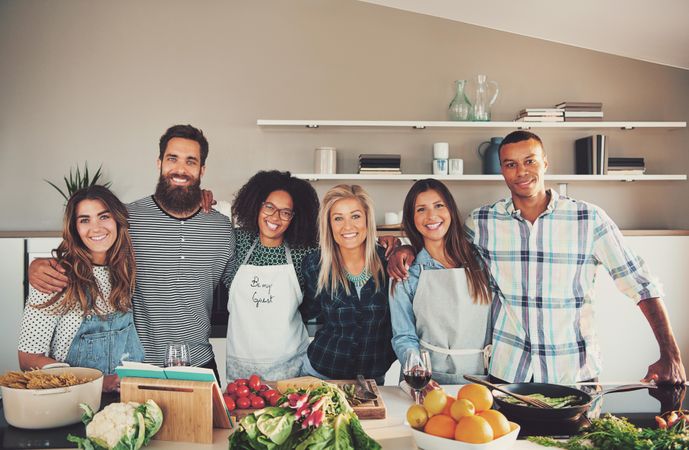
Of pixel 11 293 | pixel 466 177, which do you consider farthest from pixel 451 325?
pixel 11 293

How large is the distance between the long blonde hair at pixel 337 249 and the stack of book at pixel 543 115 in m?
2.74

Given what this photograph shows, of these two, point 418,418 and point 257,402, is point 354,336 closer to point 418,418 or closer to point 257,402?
point 257,402

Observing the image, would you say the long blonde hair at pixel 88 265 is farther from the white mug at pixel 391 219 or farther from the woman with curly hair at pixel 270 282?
the white mug at pixel 391 219

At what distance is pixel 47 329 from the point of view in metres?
1.94

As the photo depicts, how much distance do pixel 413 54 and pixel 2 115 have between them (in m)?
3.43

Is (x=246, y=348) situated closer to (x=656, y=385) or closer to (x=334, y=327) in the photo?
(x=334, y=327)

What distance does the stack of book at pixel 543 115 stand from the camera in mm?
4547

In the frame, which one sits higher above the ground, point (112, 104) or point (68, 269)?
point (112, 104)

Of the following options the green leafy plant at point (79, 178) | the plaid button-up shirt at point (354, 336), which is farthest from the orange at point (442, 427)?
the green leafy plant at point (79, 178)

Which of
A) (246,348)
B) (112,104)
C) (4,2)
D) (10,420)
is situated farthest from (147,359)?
(4,2)

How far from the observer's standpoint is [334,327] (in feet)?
7.30

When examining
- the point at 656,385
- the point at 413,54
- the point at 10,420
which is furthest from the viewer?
the point at 413,54

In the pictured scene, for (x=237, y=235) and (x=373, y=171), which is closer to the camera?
(x=237, y=235)

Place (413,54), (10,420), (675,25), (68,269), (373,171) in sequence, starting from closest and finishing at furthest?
(10,420) < (68,269) < (675,25) < (373,171) < (413,54)
